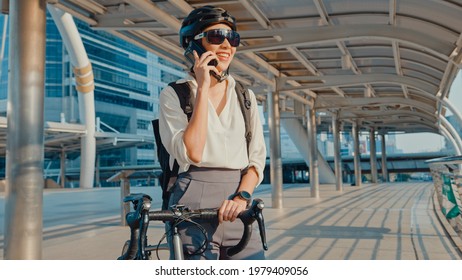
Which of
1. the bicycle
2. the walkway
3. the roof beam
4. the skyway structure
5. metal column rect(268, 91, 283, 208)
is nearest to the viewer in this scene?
the bicycle

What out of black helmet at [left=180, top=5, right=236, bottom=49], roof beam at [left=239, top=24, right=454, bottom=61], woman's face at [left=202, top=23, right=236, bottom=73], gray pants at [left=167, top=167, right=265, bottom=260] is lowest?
gray pants at [left=167, top=167, right=265, bottom=260]

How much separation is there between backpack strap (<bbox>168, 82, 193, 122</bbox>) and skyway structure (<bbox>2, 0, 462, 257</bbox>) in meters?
4.29

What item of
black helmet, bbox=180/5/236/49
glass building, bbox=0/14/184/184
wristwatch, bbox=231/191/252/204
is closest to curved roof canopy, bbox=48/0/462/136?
black helmet, bbox=180/5/236/49

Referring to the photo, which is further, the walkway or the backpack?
the walkway

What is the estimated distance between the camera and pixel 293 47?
10.4 meters

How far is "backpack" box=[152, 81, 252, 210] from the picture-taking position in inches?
57.6

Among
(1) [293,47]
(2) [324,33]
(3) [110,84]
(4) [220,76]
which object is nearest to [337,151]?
(1) [293,47]

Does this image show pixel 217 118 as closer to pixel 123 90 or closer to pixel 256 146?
pixel 256 146

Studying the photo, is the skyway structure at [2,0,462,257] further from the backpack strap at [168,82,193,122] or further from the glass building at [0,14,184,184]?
the glass building at [0,14,184,184]

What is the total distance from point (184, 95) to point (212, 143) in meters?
0.19

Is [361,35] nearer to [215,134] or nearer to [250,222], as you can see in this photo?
[215,134]

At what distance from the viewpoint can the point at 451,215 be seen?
7.67 metres
